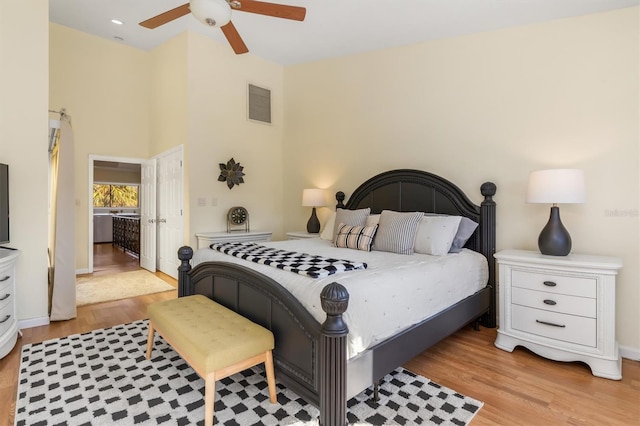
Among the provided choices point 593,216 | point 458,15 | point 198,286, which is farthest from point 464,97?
point 198,286

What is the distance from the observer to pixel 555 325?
8.06ft

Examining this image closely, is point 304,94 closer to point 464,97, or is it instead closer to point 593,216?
point 464,97

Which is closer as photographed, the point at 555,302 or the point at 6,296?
the point at 555,302

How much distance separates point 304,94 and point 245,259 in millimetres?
3407

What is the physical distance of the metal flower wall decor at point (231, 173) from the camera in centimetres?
471

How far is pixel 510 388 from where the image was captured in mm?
2115

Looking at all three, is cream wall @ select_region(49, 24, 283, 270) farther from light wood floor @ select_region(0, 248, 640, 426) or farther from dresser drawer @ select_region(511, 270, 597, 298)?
dresser drawer @ select_region(511, 270, 597, 298)

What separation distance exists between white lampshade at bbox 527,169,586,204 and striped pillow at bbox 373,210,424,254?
996 mm

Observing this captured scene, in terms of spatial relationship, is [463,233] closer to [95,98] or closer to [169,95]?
[169,95]

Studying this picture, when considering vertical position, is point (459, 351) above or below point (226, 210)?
below

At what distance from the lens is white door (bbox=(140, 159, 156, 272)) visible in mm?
5570

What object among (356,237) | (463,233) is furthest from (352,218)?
(463,233)

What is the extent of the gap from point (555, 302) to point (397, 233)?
129 centimetres

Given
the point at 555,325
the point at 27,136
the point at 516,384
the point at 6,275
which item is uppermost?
the point at 27,136
